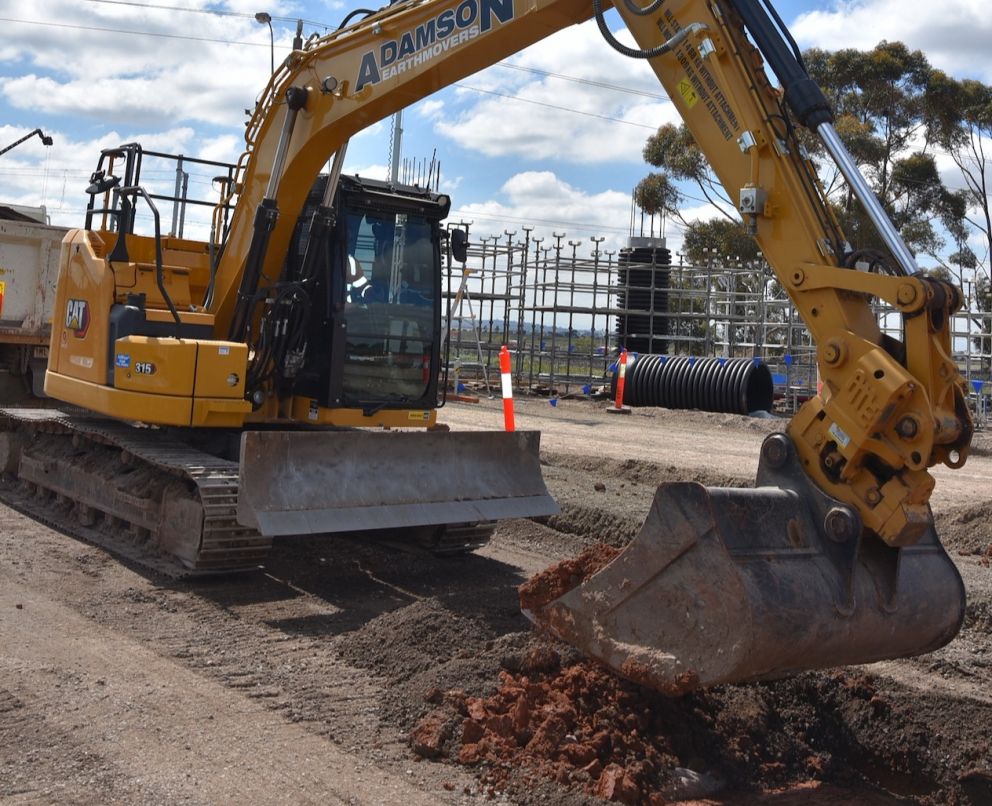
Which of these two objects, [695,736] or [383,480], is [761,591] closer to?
[695,736]

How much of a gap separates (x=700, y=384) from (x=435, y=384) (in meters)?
13.3

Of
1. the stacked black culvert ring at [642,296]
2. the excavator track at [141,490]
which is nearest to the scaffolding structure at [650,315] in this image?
the stacked black culvert ring at [642,296]

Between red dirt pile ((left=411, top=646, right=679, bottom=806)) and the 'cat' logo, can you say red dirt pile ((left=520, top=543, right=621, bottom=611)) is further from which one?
the 'cat' logo

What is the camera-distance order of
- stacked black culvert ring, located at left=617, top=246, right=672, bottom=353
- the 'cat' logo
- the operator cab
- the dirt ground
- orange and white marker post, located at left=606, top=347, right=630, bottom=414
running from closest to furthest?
the dirt ground < the operator cab < the 'cat' logo < orange and white marker post, located at left=606, top=347, right=630, bottom=414 < stacked black culvert ring, located at left=617, top=246, right=672, bottom=353

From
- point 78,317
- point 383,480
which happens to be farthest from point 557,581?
point 78,317

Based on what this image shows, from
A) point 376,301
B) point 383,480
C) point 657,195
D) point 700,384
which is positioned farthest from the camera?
point 657,195

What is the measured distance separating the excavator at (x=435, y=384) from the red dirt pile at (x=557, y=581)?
0.19 ft

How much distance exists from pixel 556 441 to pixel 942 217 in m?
23.1

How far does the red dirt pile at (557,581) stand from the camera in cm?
554

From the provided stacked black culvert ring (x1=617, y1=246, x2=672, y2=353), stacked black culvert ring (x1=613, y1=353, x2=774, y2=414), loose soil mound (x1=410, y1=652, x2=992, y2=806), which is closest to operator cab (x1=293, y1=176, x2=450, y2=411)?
loose soil mound (x1=410, y1=652, x2=992, y2=806)

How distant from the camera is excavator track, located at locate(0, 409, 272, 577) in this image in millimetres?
7320

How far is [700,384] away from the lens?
21.2 metres

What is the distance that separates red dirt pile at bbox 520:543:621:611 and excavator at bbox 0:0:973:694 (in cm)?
6

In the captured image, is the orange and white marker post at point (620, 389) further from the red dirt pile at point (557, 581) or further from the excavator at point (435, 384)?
the red dirt pile at point (557, 581)
